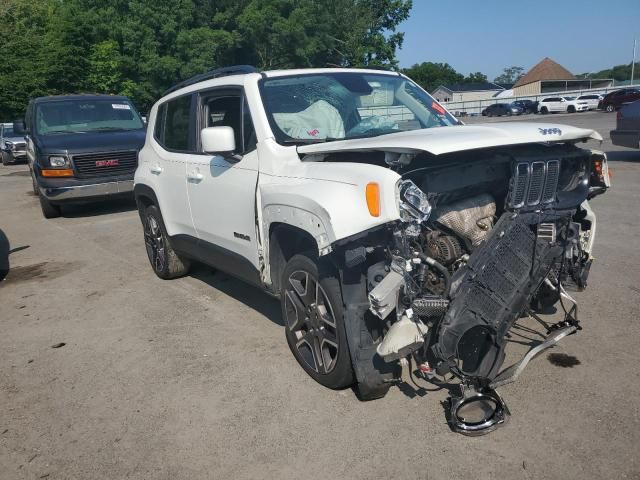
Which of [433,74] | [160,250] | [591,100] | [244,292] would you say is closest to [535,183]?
[244,292]

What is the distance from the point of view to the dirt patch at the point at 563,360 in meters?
3.83

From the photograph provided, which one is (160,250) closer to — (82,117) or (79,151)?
(79,151)

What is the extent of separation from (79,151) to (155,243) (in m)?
4.74

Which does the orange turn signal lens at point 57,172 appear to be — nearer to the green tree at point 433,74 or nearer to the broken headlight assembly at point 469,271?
the broken headlight assembly at point 469,271

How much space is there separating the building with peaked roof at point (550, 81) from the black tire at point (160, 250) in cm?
8572

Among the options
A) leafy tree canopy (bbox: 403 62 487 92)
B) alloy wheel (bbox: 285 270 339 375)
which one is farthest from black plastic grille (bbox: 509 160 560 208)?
leafy tree canopy (bbox: 403 62 487 92)

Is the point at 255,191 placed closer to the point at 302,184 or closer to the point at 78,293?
the point at 302,184

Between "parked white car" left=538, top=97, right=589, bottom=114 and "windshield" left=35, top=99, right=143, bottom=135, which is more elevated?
"windshield" left=35, top=99, right=143, bottom=135

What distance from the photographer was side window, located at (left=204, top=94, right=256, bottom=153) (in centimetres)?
426

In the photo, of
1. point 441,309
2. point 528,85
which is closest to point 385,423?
point 441,309

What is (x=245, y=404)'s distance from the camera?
3.63 m

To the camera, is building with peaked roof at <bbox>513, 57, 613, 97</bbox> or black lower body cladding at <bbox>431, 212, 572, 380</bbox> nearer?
black lower body cladding at <bbox>431, 212, 572, 380</bbox>

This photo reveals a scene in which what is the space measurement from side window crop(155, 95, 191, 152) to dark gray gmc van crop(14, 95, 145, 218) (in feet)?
15.8

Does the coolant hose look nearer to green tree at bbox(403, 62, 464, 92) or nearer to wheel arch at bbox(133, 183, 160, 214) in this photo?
wheel arch at bbox(133, 183, 160, 214)
